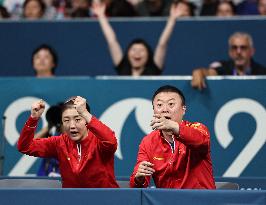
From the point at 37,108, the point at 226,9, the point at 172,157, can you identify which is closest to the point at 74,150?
the point at 37,108

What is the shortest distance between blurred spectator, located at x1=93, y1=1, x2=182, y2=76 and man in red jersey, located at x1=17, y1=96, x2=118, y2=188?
9.95 feet

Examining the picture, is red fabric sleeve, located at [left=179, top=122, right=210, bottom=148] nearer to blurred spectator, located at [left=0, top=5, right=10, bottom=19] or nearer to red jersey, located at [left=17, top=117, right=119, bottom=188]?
red jersey, located at [left=17, top=117, right=119, bottom=188]

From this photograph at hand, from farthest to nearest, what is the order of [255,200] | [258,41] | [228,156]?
1. [258,41]
2. [228,156]
3. [255,200]

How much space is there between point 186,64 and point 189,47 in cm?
25

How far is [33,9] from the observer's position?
557 inches

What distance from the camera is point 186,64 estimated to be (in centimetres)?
1358

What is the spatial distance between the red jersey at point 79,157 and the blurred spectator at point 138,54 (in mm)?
3100

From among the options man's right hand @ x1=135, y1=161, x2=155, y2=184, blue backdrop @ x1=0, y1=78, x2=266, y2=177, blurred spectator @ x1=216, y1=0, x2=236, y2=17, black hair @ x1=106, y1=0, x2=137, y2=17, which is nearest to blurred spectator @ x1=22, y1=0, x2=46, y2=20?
black hair @ x1=106, y1=0, x2=137, y2=17

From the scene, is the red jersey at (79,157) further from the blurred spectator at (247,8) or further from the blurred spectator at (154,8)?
the blurred spectator at (247,8)

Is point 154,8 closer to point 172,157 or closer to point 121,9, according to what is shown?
point 121,9

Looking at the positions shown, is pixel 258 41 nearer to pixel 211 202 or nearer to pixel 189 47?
pixel 189 47

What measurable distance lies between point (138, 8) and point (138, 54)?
9.53 feet

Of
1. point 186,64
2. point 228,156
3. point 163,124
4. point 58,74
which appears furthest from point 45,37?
point 163,124

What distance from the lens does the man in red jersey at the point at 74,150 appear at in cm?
853
